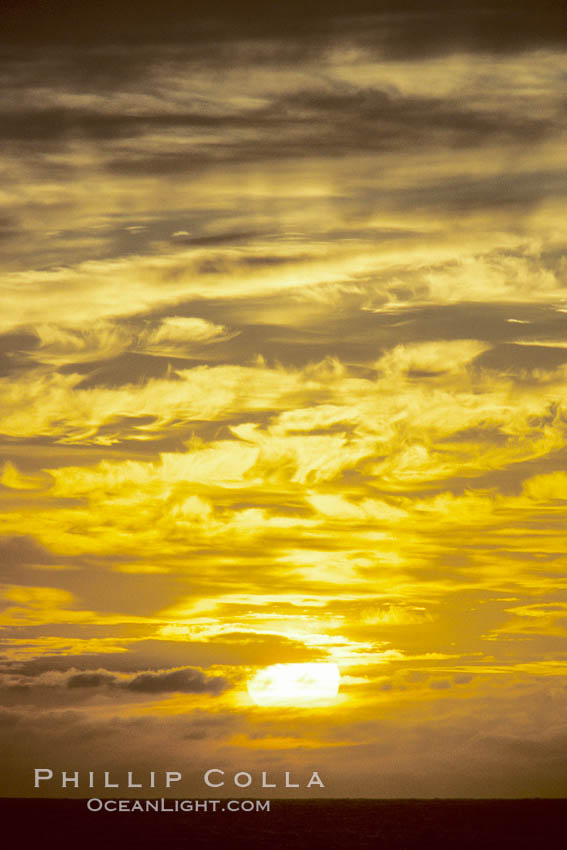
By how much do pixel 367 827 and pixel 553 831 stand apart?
20.6 m

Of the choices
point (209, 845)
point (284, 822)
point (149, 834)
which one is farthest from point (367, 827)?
point (209, 845)

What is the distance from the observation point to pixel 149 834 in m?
114

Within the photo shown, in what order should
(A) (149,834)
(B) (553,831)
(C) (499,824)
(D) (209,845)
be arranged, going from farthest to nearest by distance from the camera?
(C) (499,824) < (B) (553,831) < (A) (149,834) < (D) (209,845)

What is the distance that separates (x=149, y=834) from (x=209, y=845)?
64.2 feet

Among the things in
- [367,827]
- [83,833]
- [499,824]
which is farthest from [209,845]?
[499,824]

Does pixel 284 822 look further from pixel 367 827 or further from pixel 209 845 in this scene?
pixel 209 845

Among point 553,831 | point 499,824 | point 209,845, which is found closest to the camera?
point 209,845

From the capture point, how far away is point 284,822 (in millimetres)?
144125

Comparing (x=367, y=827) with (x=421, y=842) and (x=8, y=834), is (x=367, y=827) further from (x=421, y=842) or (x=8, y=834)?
(x=8, y=834)

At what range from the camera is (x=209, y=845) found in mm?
96500

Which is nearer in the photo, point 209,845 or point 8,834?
point 209,845

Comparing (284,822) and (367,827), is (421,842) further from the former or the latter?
Answer: (284,822)

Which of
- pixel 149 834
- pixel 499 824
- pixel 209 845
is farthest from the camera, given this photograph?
pixel 499 824

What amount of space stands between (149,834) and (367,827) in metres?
27.3
